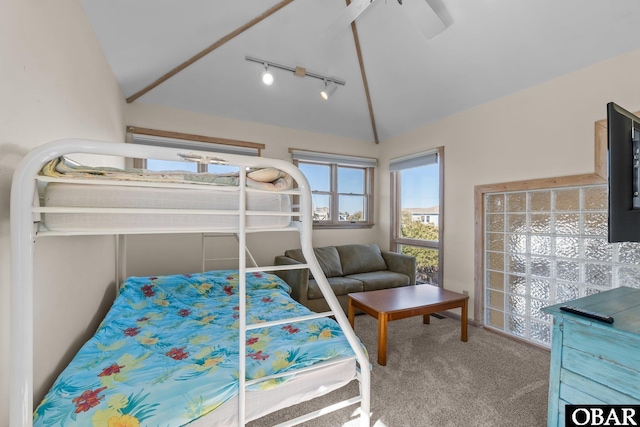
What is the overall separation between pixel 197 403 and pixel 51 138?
1404 millimetres

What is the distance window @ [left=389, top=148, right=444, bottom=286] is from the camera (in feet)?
12.3

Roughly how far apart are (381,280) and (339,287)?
0.62 m

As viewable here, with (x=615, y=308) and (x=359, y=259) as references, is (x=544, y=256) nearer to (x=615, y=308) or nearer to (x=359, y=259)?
(x=615, y=308)

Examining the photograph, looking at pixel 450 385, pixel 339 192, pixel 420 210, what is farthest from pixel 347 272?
pixel 450 385

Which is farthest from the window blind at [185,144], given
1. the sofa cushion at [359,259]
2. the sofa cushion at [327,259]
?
the sofa cushion at [359,259]

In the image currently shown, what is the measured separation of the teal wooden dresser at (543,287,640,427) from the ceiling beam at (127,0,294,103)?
10.00ft

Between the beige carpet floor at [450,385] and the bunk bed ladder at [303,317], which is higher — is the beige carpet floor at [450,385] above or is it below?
below

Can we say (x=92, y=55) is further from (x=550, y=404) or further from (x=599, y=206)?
(x=599, y=206)

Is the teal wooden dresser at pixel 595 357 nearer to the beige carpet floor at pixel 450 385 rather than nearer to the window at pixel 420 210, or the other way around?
the beige carpet floor at pixel 450 385

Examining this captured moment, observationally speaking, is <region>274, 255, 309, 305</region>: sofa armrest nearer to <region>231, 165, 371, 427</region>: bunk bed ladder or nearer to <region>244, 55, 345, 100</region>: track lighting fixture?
<region>231, 165, 371, 427</region>: bunk bed ladder

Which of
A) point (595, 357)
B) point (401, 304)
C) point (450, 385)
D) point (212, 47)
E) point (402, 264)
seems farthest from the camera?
point (402, 264)

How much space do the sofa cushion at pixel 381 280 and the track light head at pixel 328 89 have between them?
2.28 metres

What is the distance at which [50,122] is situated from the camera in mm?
1343

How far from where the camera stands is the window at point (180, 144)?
3232 millimetres
